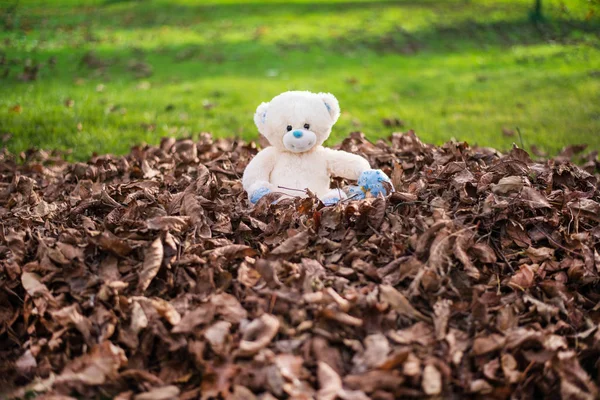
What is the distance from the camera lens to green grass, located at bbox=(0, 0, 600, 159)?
23.8 feet

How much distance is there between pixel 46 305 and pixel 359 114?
5687mm

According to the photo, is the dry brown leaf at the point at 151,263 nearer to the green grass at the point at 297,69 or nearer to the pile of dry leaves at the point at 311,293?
the pile of dry leaves at the point at 311,293

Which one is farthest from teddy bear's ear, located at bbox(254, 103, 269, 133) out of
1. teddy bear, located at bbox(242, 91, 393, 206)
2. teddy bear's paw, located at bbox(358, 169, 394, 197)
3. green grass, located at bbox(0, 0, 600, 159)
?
green grass, located at bbox(0, 0, 600, 159)

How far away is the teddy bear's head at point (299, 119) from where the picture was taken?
391 centimetres

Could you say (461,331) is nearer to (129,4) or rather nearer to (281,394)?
(281,394)

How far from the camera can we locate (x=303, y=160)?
4.08 metres

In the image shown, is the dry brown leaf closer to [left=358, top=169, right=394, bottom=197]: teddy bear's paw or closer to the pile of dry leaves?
the pile of dry leaves

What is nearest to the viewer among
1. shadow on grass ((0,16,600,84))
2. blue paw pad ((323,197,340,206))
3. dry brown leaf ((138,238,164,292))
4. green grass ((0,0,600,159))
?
dry brown leaf ((138,238,164,292))

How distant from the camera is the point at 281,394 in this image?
241 cm

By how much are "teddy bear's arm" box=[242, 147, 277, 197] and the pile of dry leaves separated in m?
0.17

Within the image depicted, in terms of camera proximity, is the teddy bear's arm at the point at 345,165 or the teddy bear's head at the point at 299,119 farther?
the teddy bear's arm at the point at 345,165

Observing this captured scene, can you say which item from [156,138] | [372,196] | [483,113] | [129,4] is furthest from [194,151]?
[129,4]

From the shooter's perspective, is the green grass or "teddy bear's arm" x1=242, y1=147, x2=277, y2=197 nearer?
"teddy bear's arm" x1=242, y1=147, x2=277, y2=197

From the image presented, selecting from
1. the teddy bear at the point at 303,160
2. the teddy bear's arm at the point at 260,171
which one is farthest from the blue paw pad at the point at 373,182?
the teddy bear's arm at the point at 260,171
